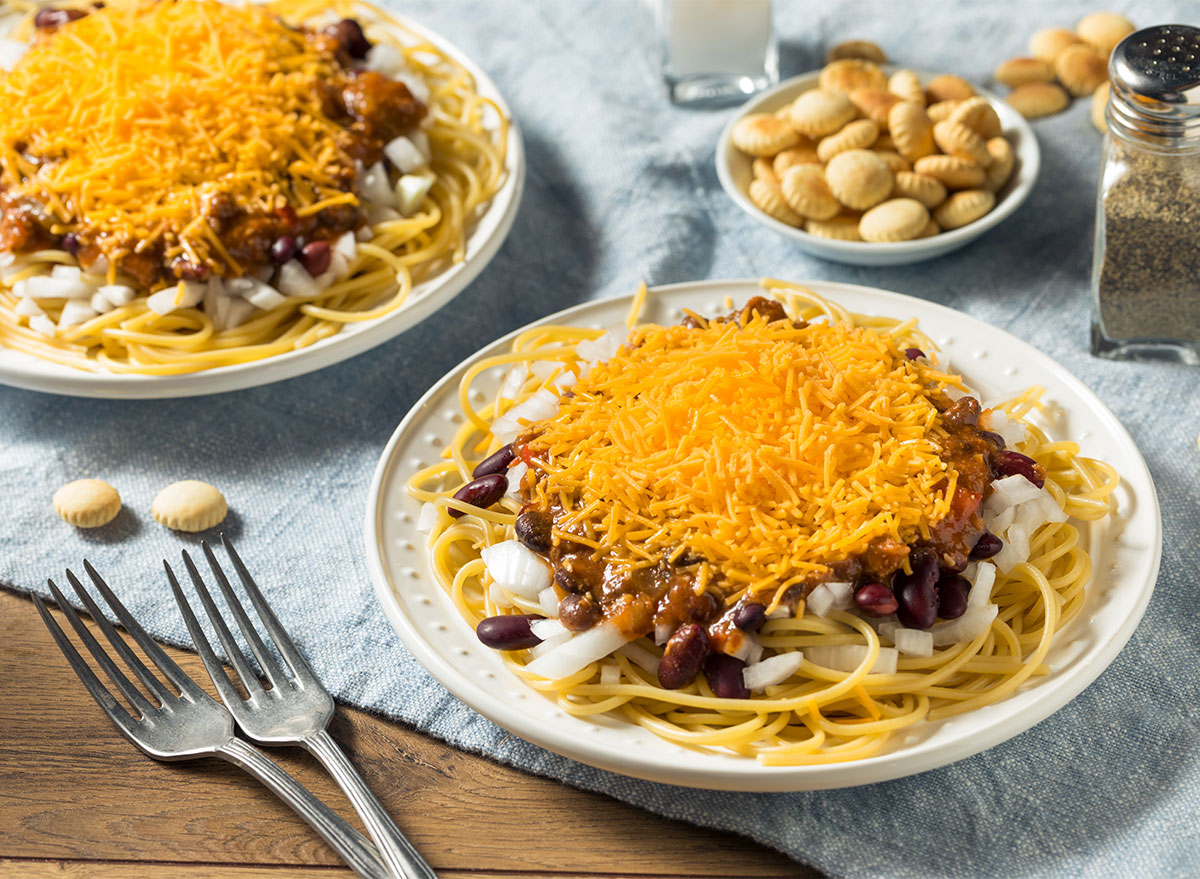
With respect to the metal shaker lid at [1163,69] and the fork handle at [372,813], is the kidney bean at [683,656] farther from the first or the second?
the metal shaker lid at [1163,69]

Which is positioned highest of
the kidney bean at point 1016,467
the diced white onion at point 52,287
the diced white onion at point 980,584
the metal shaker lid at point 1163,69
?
the metal shaker lid at point 1163,69

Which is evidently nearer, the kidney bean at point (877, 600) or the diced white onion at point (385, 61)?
the kidney bean at point (877, 600)

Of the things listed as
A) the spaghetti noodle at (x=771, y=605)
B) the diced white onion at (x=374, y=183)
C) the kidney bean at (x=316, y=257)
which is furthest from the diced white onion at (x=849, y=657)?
the diced white onion at (x=374, y=183)

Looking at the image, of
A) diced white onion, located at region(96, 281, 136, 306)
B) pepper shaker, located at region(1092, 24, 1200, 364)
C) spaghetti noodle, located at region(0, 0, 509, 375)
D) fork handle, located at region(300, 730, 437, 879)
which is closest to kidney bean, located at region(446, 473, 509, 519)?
fork handle, located at region(300, 730, 437, 879)

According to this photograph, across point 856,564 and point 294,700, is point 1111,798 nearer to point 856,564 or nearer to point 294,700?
point 856,564

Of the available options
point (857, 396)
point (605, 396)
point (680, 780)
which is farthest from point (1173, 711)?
point (605, 396)

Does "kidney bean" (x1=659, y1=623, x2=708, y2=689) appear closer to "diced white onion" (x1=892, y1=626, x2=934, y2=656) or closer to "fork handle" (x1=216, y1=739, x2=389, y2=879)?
"diced white onion" (x1=892, y1=626, x2=934, y2=656)
